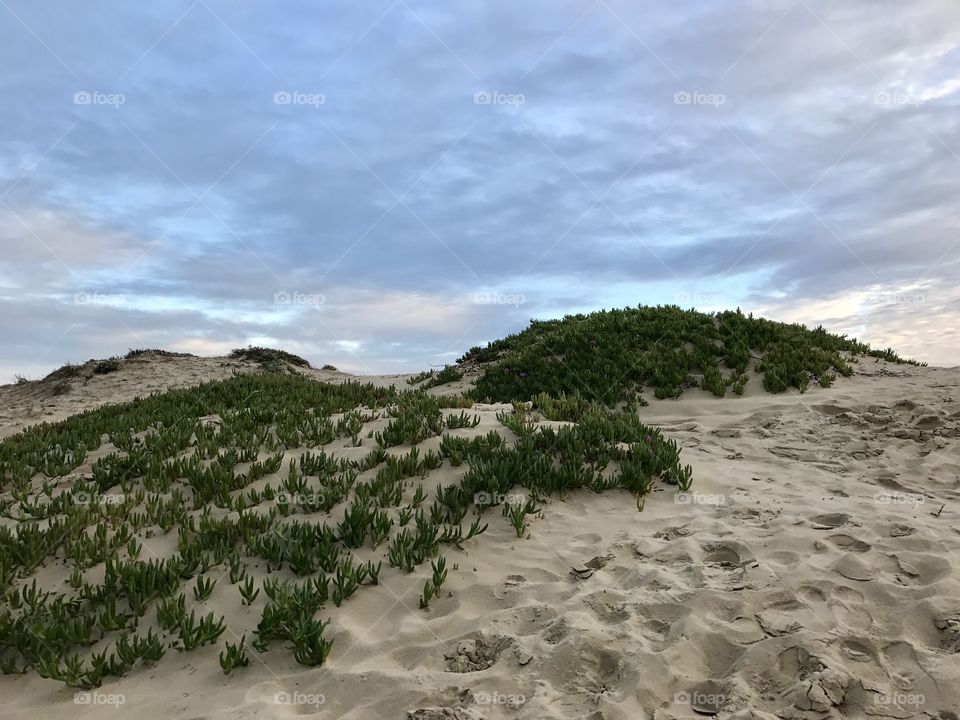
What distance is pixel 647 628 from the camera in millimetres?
4730

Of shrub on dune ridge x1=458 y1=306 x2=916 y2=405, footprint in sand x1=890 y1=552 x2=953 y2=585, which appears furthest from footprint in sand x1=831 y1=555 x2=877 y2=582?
shrub on dune ridge x1=458 y1=306 x2=916 y2=405

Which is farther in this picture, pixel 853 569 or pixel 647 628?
pixel 853 569

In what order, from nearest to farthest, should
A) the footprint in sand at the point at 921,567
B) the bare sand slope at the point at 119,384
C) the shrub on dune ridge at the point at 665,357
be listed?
the footprint in sand at the point at 921,567 → the shrub on dune ridge at the point at 665,357 → the bare sand slope at the point at 119,384

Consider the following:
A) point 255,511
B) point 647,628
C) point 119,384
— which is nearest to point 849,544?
point 647,628

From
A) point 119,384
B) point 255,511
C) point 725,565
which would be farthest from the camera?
point 119,384

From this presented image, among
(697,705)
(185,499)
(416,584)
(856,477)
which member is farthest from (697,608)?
(185,499)

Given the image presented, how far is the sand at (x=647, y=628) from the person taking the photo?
4016mm

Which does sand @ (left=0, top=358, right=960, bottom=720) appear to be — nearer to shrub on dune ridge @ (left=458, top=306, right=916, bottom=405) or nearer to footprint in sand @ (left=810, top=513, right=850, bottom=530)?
footprint in sand @ (left=810, top=513, right=850, bottom=530)

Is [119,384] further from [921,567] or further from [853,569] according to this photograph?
[921,567]

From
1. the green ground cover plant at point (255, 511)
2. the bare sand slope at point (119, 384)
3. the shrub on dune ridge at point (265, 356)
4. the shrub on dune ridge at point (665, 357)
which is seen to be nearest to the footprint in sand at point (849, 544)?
the green ground cover plant at point (255, 511)

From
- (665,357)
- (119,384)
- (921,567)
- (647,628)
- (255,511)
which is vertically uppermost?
(119,384)

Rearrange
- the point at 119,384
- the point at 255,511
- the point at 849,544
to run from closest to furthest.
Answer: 1. the point at 849,544
2. the point at 255,511
3. the point at 119,384

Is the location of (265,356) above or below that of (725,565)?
above

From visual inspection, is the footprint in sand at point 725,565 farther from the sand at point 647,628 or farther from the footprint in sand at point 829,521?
the footprint in sand at point 829,521
